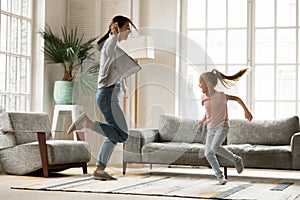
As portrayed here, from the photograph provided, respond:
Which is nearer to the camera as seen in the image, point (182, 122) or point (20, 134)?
point (20, 134)

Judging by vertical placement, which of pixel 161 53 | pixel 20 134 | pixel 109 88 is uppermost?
pixel 161 53

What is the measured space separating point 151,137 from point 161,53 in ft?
5.40

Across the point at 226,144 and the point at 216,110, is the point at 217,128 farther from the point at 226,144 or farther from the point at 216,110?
the point at 226,144

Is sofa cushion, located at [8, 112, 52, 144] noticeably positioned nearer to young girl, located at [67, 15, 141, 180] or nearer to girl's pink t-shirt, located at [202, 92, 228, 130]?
young girl, located at [67, 15, 141, 180]

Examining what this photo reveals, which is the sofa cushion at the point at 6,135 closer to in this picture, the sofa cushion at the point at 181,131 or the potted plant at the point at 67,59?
the potted plant at the point at 67,59

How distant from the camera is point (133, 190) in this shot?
16.7ft

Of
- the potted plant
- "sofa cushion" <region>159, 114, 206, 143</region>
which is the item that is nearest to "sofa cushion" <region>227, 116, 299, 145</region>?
"sofa cushion" <region>159, 114, 206, 143</region>

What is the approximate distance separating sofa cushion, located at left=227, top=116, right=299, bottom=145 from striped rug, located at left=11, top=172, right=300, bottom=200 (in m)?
0.65

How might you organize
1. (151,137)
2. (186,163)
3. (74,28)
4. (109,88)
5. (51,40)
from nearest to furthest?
(109,88) → (186,163) → (151,137) → (51,40) → (74,28)

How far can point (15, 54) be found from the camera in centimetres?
761

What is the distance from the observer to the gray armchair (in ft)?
A: 20.9

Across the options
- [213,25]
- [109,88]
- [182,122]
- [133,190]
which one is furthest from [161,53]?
[133,190]

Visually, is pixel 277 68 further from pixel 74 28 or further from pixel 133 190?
pixel 133 190

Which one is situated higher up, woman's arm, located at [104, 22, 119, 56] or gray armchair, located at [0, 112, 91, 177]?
woman's arm, located at [104, 22, 119, 56]
